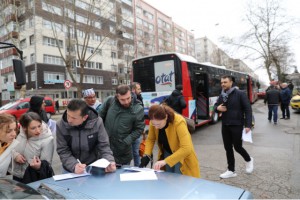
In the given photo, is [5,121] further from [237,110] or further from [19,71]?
[237,110]

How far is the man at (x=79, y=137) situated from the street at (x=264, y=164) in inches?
103

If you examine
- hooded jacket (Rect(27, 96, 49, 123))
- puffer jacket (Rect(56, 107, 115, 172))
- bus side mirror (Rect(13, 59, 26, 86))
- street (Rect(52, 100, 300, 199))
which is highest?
bus side mirror (Rect(13, 59, 26, 86))

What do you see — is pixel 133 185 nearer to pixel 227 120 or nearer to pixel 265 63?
pixel 227 120

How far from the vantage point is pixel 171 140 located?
2795mm

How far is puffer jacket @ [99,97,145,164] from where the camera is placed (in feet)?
11.1

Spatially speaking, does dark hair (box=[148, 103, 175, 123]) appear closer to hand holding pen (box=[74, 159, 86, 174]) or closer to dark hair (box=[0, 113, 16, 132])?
hand holding pen (box=[74, 159, 86, 174])

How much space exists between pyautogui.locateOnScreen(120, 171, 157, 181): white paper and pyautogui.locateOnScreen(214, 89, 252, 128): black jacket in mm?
2664

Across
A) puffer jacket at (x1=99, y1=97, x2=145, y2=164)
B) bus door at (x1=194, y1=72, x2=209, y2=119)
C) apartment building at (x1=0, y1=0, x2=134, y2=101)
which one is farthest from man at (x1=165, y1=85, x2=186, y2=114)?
apartment building at (x1=0, y1=0, x2=134, y2=101)

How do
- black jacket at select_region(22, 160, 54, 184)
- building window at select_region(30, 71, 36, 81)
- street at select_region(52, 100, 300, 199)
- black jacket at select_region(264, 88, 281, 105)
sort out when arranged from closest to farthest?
black jacket at select_region(22, 160, 54, 184) → street at select_region(52, 100, 300, 199) → black jacket at select_region(264, 88, 281, 105) → building window at select_region(30, 71, 36, 81)

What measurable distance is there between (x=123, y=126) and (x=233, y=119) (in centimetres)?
223

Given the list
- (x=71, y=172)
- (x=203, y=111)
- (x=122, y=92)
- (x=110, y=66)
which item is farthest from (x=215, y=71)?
(x=110, y=66)

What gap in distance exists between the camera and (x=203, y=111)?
36.7ft

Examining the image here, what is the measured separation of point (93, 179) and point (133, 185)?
411 mm

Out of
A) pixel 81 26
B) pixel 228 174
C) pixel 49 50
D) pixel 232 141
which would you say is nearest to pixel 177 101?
pixel 232 141
